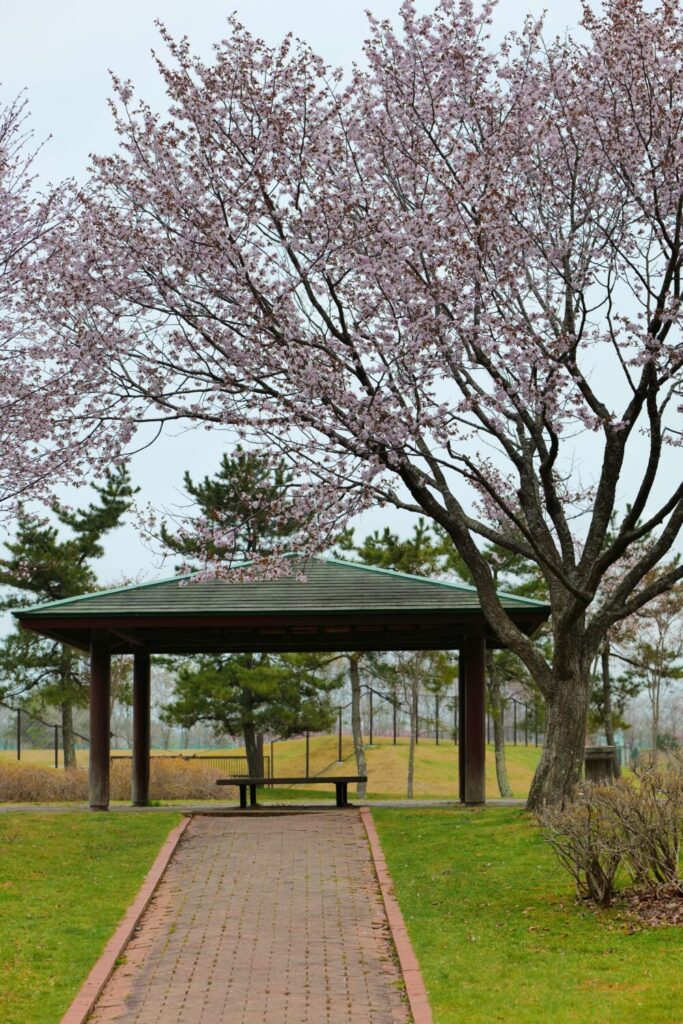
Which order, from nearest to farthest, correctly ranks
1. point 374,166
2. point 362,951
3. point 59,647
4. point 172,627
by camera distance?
1. point 362,951
2. point 374,166
3. point 172,627
4. point 59,647

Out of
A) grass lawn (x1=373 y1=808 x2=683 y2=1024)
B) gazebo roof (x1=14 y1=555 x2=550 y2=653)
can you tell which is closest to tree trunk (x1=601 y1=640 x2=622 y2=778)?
gazebo roof (x1=14 y1=555 x2=550 y2=653)

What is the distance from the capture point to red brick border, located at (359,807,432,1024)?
261 inches

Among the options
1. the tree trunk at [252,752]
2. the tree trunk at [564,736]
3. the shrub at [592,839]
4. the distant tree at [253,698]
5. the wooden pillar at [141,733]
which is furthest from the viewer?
the tree trunk at [252,752]

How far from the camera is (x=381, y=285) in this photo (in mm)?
11727

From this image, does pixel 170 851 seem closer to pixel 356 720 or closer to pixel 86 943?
pixel 86 943

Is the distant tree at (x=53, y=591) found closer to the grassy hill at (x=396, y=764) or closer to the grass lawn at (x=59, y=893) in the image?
the grassy hill at (x=396, y=764)

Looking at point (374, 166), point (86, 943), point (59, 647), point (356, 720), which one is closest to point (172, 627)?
point (374, 166)

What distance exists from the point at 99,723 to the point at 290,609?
3324 millimetres

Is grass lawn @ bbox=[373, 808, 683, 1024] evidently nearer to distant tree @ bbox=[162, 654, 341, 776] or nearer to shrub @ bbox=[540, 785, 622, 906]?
shrub @ bbox=[540, 785, 622, 906]

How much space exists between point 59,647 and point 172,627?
1527cm

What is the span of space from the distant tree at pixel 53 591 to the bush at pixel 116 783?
7.07m

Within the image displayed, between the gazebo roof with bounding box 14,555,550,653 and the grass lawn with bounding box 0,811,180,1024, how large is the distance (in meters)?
2.63

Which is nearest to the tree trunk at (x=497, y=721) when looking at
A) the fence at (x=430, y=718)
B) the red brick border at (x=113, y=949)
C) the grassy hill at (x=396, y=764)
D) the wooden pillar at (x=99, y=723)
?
the fence at (x=430, y=718)

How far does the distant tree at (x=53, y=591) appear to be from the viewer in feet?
98.7
